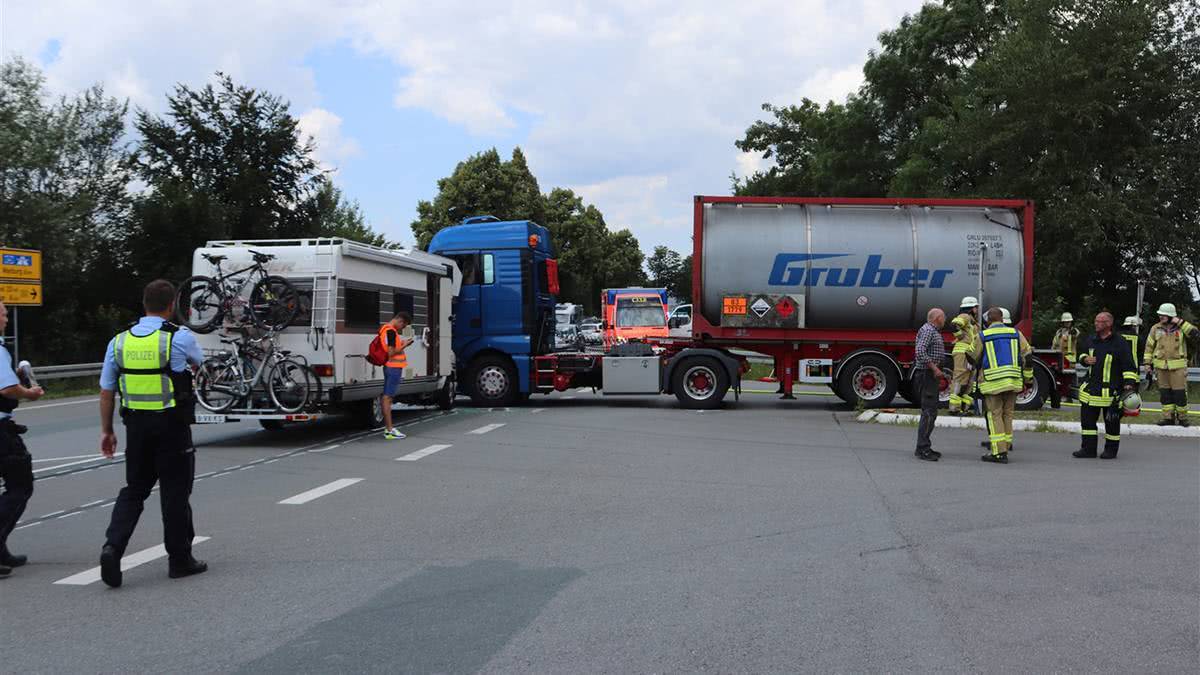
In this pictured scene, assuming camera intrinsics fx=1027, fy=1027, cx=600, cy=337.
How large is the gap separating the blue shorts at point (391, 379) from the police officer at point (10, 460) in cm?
724

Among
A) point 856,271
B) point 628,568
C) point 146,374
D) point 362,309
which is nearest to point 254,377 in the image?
point 362,309

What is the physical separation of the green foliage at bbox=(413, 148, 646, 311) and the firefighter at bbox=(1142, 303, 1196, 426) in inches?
1137

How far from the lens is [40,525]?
7.77 m

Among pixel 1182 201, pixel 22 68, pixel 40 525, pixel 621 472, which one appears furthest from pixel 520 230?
pixel 22 68

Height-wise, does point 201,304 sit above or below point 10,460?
above

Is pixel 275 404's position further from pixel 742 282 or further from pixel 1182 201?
pixel 1182 201

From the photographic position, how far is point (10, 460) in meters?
6.26

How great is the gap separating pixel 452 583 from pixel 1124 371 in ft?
30.5

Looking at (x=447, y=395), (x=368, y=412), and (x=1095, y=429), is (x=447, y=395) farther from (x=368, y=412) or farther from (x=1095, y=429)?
(x=1095, y=429)

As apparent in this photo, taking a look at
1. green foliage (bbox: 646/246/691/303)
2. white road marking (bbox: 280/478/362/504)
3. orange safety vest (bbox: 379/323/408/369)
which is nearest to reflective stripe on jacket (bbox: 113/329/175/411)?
white road marking (bbox: 280/478/362/504)

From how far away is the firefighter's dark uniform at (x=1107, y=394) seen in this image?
11.8m

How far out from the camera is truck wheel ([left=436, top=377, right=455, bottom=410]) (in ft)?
57.3

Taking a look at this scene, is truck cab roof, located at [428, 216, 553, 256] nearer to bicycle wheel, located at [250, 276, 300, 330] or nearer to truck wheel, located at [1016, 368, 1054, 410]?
bicycle wheel, located at [250, 276, 300, 330]

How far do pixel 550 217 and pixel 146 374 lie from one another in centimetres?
5805
